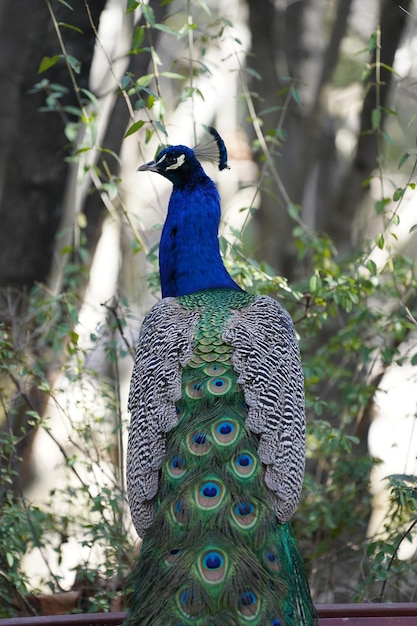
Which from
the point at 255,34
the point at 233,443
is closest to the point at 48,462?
the point at 233,443

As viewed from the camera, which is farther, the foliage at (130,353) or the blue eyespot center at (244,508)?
the foliage at (130,353)

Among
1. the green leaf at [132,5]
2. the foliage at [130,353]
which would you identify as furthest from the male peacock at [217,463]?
the green leaf at [132,5]

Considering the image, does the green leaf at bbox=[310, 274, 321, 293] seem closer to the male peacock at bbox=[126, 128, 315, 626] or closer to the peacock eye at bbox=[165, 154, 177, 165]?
the male peacock at bbox=[126, 128, 315, 626]

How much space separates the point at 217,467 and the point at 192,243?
129cm

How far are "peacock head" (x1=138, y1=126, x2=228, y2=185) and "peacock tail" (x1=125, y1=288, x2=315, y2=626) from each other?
2.42 ft

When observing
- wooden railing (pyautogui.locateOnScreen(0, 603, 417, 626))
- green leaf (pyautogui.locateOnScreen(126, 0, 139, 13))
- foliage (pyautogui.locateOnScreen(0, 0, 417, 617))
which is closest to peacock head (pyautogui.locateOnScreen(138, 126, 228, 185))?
foliage (pyautogui.locateOnScreen(0, 0, 417, 617))

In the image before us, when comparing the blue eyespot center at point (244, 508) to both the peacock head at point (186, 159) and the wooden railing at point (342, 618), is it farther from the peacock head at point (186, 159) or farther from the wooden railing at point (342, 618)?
the peacock head at point (186, 159)

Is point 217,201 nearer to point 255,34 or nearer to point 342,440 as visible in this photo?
point 342,440

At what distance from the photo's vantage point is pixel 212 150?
4.10 metres

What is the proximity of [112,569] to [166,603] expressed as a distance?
1415mm

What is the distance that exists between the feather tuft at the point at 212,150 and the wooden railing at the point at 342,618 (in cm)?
183

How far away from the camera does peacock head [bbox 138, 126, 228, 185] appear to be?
3967 mm

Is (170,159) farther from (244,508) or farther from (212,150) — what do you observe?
(244,508)

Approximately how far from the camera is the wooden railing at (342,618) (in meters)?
3.10
